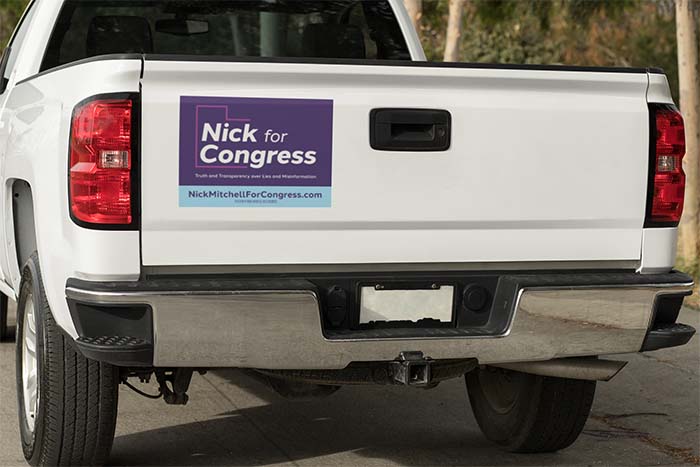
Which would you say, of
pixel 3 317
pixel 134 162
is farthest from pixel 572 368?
pixel 3 317

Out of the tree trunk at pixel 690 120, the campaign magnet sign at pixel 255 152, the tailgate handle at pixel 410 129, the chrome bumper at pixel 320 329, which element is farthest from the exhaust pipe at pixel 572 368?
the tree trunk at pixel 690 120

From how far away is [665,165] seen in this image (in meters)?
4.71

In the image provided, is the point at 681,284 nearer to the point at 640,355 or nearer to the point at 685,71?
the point at 640,355

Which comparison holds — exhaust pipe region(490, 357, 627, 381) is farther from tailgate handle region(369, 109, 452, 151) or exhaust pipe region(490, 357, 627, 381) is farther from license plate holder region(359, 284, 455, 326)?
tailgate handle region(369, 109, 452, 151)

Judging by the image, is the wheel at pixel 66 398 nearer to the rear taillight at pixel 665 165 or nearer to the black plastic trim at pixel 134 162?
the black plastic trim at pixel 134 162

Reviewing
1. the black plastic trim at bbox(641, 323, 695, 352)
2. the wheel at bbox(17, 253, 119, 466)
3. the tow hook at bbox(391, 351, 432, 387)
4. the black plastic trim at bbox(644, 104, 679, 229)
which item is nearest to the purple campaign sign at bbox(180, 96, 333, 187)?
the tow hook at bbox(391, 351, 432, 387)

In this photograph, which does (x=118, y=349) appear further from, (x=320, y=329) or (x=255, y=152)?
(x=255, y=152)

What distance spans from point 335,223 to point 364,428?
1832mm

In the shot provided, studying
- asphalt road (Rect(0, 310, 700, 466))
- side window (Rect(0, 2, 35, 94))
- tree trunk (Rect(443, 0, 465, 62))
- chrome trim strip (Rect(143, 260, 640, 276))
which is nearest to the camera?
chrome trim strip (Rect(143, 260, 640, 276))

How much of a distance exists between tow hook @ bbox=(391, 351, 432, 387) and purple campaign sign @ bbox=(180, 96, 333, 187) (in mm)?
661

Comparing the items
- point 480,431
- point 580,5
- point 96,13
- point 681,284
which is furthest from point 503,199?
point 580,5

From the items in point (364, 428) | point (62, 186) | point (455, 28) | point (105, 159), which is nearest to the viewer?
point (105, 159)

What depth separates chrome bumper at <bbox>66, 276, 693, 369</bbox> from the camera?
4.23 meters

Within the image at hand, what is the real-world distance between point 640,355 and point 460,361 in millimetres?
3267
